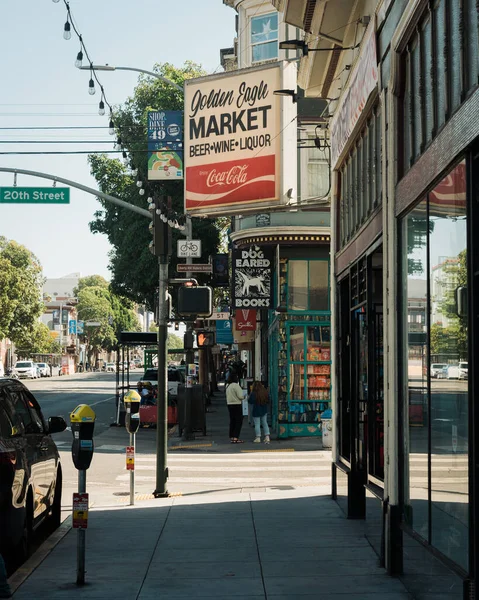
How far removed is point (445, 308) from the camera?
6.79 metres

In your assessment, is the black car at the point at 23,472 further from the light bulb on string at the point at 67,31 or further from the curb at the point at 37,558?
the light bulb on string at the point at 67,31

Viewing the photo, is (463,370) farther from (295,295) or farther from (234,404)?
(295,295)

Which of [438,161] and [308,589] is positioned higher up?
[438,161]

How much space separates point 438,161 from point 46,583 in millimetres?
5032

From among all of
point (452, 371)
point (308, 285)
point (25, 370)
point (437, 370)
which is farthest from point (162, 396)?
point (25, 370)

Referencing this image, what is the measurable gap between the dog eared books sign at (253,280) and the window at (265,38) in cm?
517

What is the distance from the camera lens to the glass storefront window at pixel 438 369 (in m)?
6.25

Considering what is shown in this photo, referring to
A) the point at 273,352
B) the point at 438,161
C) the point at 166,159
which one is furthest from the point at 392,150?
the point at 273,352

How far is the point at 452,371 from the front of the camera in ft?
21.6

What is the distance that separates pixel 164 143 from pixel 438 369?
17.9 m

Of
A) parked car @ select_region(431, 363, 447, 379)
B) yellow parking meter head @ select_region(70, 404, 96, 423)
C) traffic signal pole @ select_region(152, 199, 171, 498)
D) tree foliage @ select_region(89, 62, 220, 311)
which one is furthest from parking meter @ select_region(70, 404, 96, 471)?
tree foliage @ select_region(89, 62, 220, 311)

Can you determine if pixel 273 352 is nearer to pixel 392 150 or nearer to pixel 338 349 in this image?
pixel 338 349

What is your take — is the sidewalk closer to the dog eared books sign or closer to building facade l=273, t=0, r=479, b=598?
the dog eared books sign

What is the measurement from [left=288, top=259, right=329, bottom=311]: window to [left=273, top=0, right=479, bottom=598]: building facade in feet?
38.7
